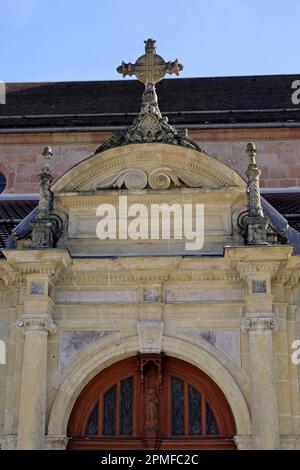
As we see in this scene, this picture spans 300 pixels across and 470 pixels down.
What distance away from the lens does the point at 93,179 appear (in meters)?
11.9

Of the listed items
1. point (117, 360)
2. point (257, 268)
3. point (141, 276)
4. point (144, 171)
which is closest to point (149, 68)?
point (144, 171)

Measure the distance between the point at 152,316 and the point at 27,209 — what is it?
4.48 m

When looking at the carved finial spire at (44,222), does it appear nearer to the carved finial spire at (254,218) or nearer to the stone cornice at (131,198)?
the stone cornice at (131,198)

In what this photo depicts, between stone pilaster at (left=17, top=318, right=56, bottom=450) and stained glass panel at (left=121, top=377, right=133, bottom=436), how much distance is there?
1117 millimetres

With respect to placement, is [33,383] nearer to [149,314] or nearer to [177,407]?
[149,314]

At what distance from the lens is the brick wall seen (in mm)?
16047

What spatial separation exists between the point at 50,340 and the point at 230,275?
2626 millimetres

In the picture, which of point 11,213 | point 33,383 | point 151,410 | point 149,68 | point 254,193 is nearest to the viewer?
→ point 33,383

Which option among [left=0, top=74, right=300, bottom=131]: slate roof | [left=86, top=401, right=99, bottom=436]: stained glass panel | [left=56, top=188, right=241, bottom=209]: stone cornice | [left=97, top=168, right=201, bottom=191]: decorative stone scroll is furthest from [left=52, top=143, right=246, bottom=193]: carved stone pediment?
[left=0, top=74, right=300, bottom=131]: slate roof

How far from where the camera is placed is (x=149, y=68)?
12742mm

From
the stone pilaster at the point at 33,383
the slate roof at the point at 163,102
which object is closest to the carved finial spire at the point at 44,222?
the stone pilaster at the point at 33,383

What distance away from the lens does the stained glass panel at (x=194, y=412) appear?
10.8m

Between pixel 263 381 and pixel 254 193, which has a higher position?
pixel 254 193

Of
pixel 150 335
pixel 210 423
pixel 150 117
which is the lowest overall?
pixel 210 423
